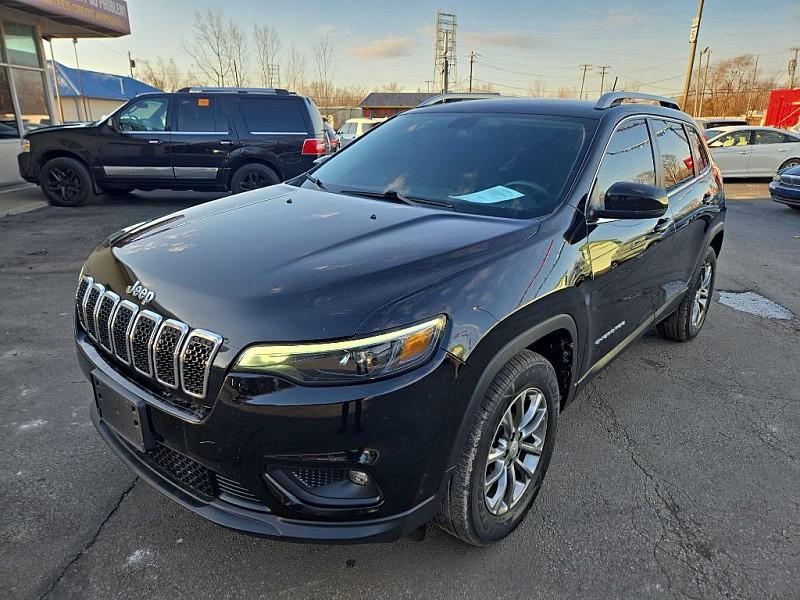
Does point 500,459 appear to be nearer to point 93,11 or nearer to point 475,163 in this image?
point 475,163

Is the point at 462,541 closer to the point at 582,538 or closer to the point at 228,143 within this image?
the point at 582,538

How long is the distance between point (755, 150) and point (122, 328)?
18.2 meters

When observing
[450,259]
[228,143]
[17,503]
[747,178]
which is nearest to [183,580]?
[17,503]

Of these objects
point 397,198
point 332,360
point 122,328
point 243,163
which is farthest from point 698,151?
point 243,163

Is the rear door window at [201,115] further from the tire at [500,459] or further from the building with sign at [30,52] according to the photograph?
the tire at [500,459]

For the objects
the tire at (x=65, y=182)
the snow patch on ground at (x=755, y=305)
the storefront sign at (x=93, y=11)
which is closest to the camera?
the snow patch on ground at (x=755, y=305)

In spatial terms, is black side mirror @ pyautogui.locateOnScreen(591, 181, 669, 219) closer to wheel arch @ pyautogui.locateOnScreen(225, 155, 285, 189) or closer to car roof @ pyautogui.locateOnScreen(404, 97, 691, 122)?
car roof @ pyautogui.locateOnScreen(404, 97, 691, 122)

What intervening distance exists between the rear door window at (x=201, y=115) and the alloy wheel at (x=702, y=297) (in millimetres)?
8284

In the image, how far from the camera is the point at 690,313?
4355mm

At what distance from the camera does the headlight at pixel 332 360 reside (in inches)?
65.6

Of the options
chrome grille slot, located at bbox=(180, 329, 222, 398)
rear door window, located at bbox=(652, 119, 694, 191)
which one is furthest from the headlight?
rear door window, located at bbox=(652, 119, 694, 191)

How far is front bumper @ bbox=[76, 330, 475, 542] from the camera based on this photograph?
5.45 ft

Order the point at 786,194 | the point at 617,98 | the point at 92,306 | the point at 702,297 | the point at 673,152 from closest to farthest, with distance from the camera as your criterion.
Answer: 1. the point at 92,306
2. the point at 617,98
3. the point at 673,152
4. the point at 702,297
5. the point at 786,194

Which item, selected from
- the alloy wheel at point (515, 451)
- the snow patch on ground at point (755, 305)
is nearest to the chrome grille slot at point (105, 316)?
the alloy wheel at point (515, 451)
